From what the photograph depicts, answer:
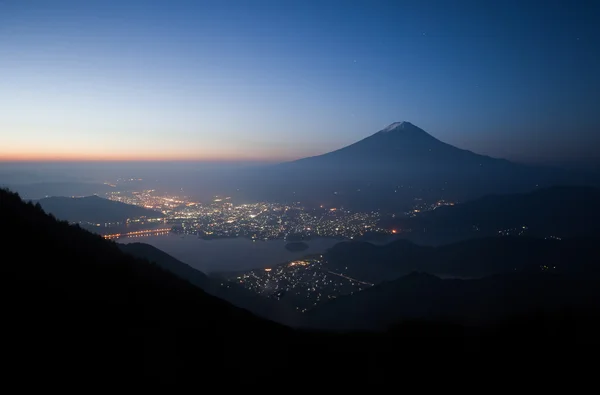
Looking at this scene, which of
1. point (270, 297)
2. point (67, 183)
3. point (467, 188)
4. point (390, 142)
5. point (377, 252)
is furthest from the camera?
point (390, 142)

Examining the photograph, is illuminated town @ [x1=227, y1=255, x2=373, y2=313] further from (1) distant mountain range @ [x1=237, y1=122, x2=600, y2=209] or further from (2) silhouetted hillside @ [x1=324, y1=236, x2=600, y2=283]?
(1) distant mountain range @ [x1=237, y1=122, x2=600, y2=209]

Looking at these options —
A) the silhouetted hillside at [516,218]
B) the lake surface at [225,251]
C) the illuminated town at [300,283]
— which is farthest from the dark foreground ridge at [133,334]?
the silhouetted hillside at [516,218]

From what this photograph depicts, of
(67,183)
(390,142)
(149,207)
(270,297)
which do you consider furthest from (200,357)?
(390,142)

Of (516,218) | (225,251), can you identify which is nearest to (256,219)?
(225,251)

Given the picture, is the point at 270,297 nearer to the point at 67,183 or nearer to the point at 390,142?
the point at 67,183

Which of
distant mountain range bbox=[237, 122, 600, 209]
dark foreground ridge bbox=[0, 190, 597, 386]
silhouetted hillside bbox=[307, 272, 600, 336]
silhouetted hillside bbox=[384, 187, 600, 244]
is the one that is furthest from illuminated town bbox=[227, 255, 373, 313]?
distant mountain range bbox=[237, 122, 600, 209]

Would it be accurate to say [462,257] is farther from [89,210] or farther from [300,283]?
[89,210]

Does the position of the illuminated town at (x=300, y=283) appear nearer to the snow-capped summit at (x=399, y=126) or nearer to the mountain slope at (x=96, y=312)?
the mountain slope at (x=96, y=312)
